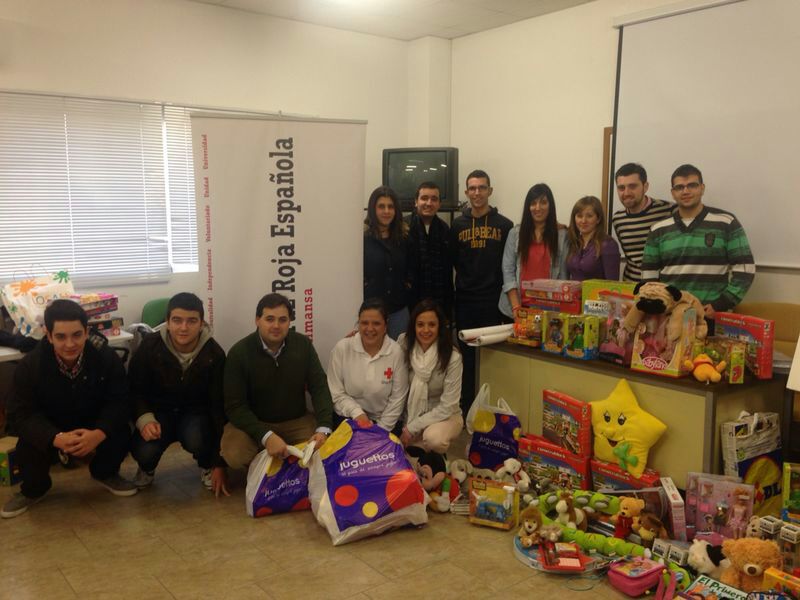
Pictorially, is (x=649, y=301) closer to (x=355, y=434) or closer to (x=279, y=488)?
(x=355, y=434)

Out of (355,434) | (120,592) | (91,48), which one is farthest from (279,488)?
(91,48)

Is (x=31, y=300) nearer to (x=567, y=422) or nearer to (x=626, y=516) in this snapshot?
(x=567, y=422)

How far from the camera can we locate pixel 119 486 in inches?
126

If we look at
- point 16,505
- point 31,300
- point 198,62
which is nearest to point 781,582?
point 16,505

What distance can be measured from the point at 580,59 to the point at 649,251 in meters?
1.92

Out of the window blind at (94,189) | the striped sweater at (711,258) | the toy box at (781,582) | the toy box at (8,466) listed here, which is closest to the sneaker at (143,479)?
the toy box at (8,466)

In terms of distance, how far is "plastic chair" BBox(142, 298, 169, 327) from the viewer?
A: 14.6 feet

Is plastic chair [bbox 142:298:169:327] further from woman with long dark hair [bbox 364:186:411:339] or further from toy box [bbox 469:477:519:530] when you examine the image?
toy box [bbox 469:477:519:530]

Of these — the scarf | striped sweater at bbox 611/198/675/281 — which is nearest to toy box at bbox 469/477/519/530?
the scarf

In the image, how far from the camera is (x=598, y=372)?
10.2ft

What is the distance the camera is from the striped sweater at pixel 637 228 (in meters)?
3.71

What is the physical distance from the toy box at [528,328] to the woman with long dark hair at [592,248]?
0.40 metres

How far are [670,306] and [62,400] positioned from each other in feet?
8.80

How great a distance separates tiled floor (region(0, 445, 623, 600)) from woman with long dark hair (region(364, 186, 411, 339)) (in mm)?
1402
